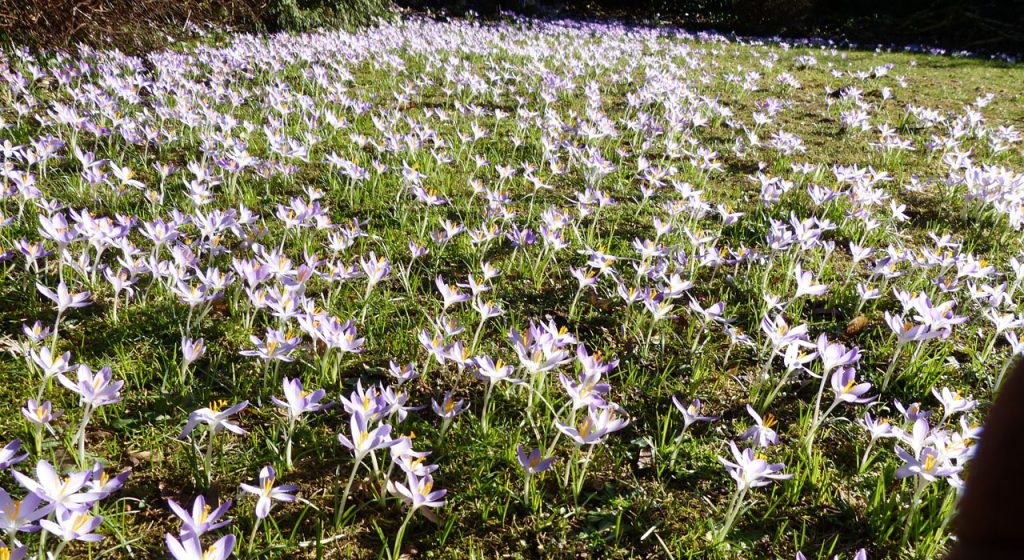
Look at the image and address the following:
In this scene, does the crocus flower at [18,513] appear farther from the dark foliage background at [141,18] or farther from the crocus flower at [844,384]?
the dark foliage background at [141,18]

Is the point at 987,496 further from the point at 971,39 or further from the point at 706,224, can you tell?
the point at 971,39

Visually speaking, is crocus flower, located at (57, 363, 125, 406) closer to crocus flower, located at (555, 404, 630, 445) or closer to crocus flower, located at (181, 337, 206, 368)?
crocus flower, located at (181, 337, 206, 368)

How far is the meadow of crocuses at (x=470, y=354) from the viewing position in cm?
165

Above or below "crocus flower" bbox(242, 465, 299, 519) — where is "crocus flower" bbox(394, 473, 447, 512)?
below

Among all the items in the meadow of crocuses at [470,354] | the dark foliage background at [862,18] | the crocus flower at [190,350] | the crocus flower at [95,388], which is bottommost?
the meadow of crocuses at [470,354]

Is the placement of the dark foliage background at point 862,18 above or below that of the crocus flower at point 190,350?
above

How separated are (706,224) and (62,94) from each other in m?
5.51

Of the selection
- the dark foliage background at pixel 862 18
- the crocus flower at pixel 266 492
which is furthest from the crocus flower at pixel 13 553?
the dark foliage background at pixel 862 18

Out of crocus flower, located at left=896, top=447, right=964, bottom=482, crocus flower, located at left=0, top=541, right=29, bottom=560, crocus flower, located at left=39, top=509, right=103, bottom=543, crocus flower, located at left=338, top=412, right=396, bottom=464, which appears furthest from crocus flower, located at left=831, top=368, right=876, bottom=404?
crocus flower, located at left=0, top=541, right=29, bottom=560

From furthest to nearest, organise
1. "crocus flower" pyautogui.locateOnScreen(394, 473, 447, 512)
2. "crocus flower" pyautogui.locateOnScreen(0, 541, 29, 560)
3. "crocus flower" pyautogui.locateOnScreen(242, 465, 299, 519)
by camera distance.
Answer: "crocus flower" pyautogui.locateOnScreen(394, 473, 447, 512), "crocus flower" pyautogui.locateOnScreen(242, 465, 299, 519), "crocus flower" pyautogui.locateOnScreen(0, 541, 29, 560)

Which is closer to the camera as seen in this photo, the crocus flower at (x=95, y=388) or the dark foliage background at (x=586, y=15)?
the crocus flower at (x=95, y=388)

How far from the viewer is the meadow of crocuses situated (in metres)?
1.65

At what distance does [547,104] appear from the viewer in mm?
6145

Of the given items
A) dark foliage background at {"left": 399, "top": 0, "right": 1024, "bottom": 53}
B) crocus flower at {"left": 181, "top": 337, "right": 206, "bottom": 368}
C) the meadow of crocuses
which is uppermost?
dark foliage background at {"left": 399, "top": 0, "right": 1024, "bottom": 53}
